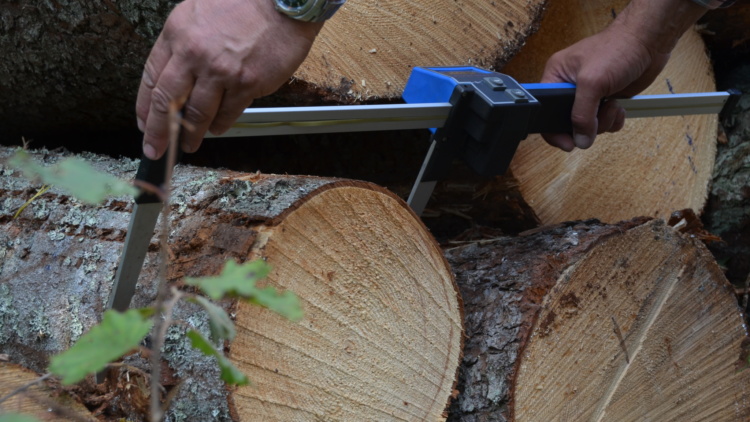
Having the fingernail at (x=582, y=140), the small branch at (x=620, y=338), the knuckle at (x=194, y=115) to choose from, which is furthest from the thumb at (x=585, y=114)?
the knuckle at (x=194, y=115)

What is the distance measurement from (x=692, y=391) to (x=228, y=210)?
1.04 m

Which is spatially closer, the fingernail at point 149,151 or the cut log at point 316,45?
the fingernail at point 149,151

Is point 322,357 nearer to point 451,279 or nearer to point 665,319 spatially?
point 451,279

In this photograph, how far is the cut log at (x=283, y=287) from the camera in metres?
1.04

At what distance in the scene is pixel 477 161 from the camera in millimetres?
1294

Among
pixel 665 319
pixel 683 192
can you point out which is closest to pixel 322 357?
pixel 665 319

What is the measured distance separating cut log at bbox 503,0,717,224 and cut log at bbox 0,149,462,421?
681 millimetres

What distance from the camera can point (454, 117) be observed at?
4.22ft

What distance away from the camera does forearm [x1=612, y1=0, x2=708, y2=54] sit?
143cm

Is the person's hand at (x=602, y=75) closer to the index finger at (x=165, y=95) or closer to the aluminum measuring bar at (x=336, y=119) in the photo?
the aluminum measuring bar at (x=336, y=119)

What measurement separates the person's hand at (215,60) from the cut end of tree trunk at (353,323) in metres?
0.20

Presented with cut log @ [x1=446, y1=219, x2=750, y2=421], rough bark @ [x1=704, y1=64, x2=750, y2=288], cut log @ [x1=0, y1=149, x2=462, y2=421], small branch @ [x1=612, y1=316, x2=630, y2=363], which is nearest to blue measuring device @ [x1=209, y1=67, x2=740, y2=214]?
cut log @ [x1=0, y1=149, x2=462, y2=421]

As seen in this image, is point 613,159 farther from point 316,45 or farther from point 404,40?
point 316,45

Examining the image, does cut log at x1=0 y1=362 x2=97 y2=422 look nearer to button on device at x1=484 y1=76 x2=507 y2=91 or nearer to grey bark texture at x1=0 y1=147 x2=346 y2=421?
grey bark texture at x1=0 y1=147 x2=346 y2=421
